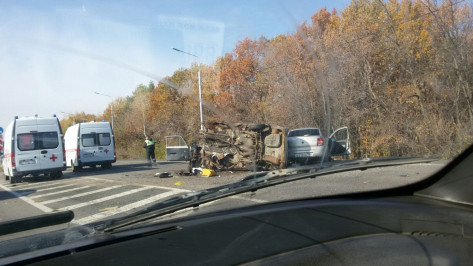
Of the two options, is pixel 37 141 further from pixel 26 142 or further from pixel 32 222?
pixel 32 222

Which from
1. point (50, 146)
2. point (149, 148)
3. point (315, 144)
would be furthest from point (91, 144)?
point (315, 144)

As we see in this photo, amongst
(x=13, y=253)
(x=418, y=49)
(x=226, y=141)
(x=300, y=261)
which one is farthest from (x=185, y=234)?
(x=418, y=49)

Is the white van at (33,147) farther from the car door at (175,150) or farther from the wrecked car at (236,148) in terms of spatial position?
the wrecked car at (236,148)

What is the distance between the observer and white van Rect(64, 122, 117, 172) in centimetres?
1994

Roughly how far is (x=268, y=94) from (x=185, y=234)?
5.30 metres

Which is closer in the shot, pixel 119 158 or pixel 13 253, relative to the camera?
pixel 13 253

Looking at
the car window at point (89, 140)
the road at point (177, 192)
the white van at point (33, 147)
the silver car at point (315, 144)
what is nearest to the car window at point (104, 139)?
the car window at point (89, 140)

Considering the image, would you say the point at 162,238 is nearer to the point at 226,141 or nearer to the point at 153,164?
the point at 226,141

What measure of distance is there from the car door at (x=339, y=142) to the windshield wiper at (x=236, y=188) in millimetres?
1390

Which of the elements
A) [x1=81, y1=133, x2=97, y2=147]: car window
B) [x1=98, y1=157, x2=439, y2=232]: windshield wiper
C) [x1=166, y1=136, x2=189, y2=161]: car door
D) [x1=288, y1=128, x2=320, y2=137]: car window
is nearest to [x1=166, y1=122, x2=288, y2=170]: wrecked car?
[x1=166, y1=136, x2=189, y2=161]: car door

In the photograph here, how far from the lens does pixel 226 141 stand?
Answer: 9438 mm

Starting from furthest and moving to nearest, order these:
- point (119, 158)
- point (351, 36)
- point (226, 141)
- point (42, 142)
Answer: point (119, 158)
point (42, 142)
point (351, 36)
point (226, 141)

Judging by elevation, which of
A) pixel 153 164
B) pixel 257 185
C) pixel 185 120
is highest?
pixel 185 120

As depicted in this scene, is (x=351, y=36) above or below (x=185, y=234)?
above
